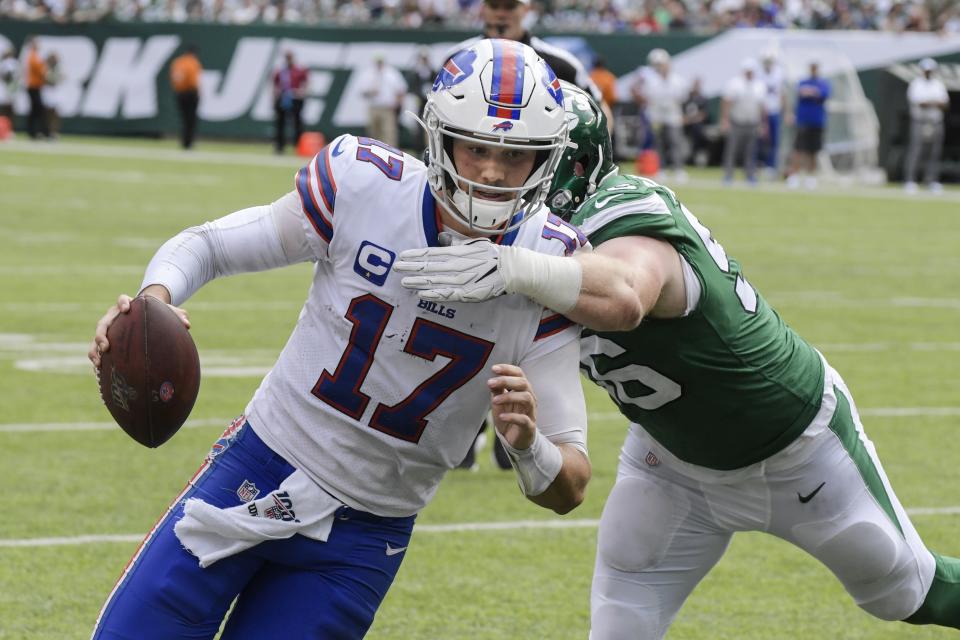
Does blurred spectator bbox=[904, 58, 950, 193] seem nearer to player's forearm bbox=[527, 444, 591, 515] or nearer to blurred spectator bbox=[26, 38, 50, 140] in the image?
blurred spectator bbox=[26, 38, 50, 140]

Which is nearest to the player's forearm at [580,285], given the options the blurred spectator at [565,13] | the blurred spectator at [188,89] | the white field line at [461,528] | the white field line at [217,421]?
the white field line at [461,528]

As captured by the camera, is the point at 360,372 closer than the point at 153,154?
Yes

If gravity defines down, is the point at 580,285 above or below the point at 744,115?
above

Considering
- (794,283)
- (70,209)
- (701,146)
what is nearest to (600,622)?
(794,283)

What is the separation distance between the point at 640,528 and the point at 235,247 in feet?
3.94

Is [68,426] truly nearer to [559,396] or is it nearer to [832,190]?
[559,396]

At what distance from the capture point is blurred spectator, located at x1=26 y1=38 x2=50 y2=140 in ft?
80.5

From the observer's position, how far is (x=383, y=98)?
23.3 metres

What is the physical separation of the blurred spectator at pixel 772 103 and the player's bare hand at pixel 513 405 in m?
20.3

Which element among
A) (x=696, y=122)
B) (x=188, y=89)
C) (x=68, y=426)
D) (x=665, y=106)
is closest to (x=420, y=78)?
(x=188, y=89)

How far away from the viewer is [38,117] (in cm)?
2531

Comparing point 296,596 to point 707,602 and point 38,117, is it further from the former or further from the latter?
point 38,117

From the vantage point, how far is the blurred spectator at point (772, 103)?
2258cm

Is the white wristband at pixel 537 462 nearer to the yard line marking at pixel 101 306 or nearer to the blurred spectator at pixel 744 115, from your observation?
the yard line marking at pixel 101 306
